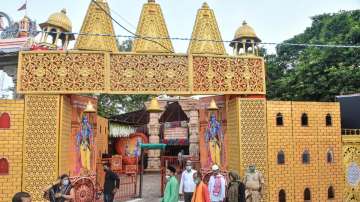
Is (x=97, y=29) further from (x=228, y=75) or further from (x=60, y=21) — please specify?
(x=228, y=75)

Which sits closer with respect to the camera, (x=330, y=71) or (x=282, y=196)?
(x=282, y=196)

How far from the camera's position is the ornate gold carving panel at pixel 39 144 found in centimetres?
754

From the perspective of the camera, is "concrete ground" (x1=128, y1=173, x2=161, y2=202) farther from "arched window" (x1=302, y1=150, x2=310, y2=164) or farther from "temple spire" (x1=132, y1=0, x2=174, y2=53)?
"temple spire" (x1=132, y1=0, x2=174, y2=53)

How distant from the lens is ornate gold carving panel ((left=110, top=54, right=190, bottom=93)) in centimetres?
800

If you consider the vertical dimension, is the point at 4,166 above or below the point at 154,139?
below

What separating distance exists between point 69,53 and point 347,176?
24.2 feet

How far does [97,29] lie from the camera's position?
8531 millimetres

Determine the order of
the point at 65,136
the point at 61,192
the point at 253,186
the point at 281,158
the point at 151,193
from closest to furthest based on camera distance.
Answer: the point at 61,192
the point at 253,186
the point at 65,136
the point at 281,158
the point at 151,193

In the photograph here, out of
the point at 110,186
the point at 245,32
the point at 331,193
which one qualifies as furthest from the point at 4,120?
the point at 331,193

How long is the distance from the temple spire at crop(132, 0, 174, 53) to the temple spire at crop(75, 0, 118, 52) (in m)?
0.63

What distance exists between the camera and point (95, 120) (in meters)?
9.63

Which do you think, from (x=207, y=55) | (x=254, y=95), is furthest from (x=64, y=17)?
(x=254, y=95)

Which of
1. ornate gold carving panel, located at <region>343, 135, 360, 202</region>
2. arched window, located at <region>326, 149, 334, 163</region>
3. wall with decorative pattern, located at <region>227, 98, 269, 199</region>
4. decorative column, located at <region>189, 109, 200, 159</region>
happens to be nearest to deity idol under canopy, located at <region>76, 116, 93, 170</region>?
wall with decorative pattern, located at <region>227, 98, 269, 199</region>

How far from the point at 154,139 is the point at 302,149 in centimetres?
1132
